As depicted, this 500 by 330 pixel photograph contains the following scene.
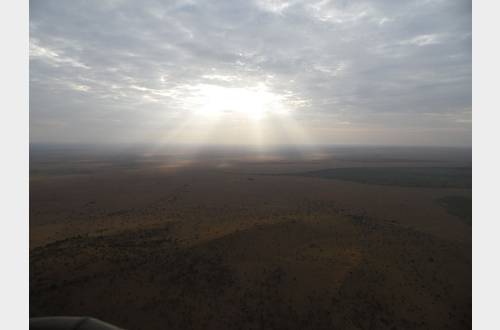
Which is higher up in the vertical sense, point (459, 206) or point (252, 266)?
point (459, 206)

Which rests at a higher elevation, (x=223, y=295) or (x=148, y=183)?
(x=148, y=183)

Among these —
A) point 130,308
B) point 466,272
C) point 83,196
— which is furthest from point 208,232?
point 83,196

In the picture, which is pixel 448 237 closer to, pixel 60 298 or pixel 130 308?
pixel 130 308

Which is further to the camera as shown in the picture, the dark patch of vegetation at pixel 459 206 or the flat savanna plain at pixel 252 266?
the dark patch of vegetation at pixel 459 206

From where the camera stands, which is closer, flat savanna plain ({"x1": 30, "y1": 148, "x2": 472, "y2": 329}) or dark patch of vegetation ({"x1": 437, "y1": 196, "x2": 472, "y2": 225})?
flat savanna plain ({"x1": 30, "y1": 148, "x2": 472, "y2": 329})

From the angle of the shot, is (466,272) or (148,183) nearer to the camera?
(466,272)

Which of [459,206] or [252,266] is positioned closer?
[252,266]

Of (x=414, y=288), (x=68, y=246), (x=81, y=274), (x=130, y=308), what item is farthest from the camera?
(x=68, y=246)

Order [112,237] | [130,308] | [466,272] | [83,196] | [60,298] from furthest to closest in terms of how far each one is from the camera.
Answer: [83,196], [112,237], [466,272], [60,298], [130,308]
